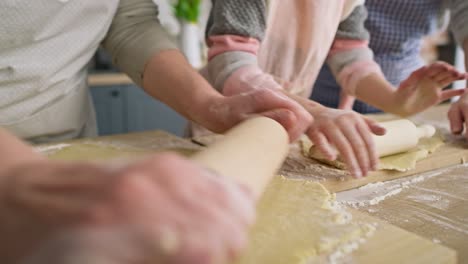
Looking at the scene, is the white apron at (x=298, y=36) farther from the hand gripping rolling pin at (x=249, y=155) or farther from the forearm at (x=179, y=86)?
the hand gripping rolling pin at (x=249, y=155)

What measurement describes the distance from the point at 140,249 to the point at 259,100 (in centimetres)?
49

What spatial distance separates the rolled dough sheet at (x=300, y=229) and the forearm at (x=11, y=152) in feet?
0.79

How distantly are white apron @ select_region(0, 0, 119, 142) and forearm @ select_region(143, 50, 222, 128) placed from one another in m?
0.15

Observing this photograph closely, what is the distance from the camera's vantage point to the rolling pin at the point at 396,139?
35.5 inches

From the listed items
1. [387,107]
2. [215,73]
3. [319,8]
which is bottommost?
[387,107]

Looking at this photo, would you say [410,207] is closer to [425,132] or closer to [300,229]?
[300,229]

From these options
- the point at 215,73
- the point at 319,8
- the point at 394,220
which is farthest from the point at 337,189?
the point at 319,8

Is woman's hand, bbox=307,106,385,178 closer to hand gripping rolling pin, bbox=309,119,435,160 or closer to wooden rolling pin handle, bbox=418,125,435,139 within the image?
hand gripping rolling pin, bbox=309,119,435,160

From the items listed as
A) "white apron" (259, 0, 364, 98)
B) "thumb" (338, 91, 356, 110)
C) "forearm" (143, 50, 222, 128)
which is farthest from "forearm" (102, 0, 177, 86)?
"thumb" (338, 91, 356, 110)

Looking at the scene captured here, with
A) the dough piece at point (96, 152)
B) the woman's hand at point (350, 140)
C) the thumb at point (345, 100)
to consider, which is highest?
the woman's hand at point (350, 140)

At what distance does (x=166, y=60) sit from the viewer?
3.01 feet

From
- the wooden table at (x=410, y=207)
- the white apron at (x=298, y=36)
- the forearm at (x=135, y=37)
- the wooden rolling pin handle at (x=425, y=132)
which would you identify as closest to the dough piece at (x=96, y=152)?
the wooden table at (x=410, y=207)

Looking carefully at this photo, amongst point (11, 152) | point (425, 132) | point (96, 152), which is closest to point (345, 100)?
point (425, 132)

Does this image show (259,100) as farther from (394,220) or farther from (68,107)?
(68,107)
